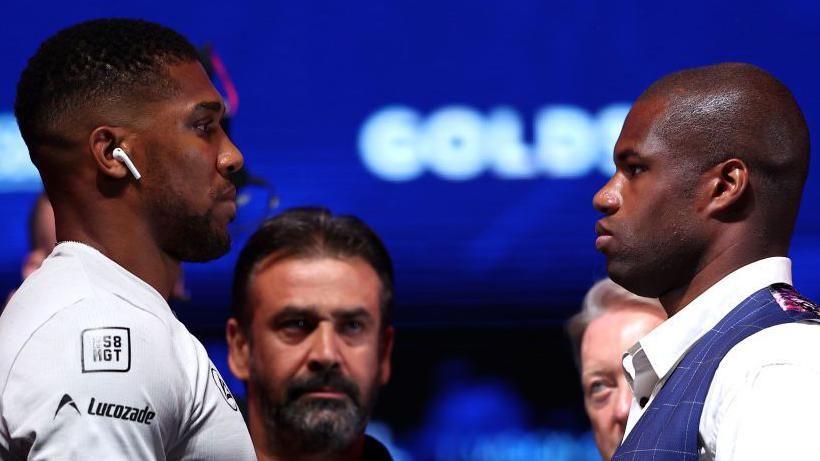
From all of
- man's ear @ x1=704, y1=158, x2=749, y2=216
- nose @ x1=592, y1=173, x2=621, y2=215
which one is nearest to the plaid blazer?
man's ear @ x1=704, y1=158, x2=749, y2=216

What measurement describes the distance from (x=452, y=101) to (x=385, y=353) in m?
0.78

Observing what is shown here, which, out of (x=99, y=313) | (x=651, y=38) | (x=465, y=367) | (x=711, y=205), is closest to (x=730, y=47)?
(x=651, y=38)

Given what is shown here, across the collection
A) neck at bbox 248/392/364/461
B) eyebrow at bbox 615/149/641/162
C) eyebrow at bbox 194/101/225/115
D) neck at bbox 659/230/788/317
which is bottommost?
neck at bbox 248/392/364/461

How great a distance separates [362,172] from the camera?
380 cm

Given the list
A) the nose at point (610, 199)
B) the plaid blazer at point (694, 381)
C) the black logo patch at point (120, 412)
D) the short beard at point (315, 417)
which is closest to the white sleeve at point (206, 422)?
the black logo patch at point (120, 412)

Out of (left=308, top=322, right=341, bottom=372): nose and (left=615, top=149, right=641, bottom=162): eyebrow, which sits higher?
(left=615, top=149, right=641, bottom=162): eyebrow

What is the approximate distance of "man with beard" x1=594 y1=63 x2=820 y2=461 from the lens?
6.58 feet

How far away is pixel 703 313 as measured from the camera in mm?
2156

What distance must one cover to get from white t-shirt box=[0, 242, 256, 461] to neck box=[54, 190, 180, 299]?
0.09 ft

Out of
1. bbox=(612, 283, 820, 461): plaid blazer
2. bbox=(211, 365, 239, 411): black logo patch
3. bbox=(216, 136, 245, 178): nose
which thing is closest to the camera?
bbox=(612, 283, 820, 461): plaid blazer

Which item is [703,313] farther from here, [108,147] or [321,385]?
[321,385]

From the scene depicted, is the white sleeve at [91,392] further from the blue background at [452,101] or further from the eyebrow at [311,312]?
the blue background at [452,101]

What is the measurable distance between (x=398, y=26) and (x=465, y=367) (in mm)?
975

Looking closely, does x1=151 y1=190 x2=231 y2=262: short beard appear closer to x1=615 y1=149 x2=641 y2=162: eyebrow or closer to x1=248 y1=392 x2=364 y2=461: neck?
x1=615 y1=149 x2=641 y2=162: eyebrow
